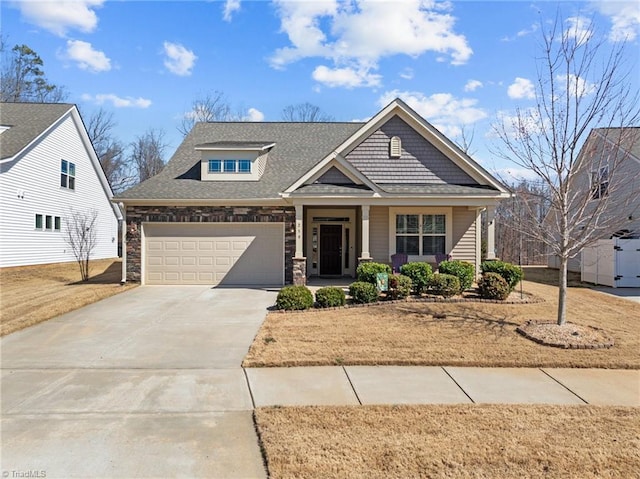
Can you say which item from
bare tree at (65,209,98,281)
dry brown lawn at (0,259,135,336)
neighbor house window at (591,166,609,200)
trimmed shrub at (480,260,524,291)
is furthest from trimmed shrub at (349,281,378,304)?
bare tree at (65,209,98,281)

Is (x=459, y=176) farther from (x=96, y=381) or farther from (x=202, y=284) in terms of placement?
(x=96, y=381)

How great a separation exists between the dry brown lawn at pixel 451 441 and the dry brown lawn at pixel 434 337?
1.74m

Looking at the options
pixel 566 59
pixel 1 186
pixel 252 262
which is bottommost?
pixel 252 262

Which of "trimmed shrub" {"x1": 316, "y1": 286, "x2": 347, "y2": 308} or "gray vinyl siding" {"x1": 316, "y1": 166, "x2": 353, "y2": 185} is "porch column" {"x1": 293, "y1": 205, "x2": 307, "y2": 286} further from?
"trimmed shrub" {"x1": 316, "y1": 286, "x2": 347, "y2": 308}

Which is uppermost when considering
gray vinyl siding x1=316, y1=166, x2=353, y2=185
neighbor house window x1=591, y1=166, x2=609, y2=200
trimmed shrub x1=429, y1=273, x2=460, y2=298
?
gray vinyl siding x1=316, y1=166, x2=353, y2=185

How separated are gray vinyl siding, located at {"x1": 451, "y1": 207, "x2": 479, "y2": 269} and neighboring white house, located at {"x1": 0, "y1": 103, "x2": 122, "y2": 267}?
1769 cm

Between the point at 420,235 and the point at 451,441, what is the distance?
10996 millimetres

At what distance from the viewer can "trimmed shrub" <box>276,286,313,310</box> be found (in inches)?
388

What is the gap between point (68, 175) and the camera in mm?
21094

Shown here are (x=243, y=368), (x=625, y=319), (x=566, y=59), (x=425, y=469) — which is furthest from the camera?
(x=625, y=319)

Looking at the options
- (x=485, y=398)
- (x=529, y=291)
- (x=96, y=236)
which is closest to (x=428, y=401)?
(x=485, y=398)

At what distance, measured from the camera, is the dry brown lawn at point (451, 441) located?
11.2 feet

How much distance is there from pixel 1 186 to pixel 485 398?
19182mm

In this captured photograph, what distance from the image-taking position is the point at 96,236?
23844mm
